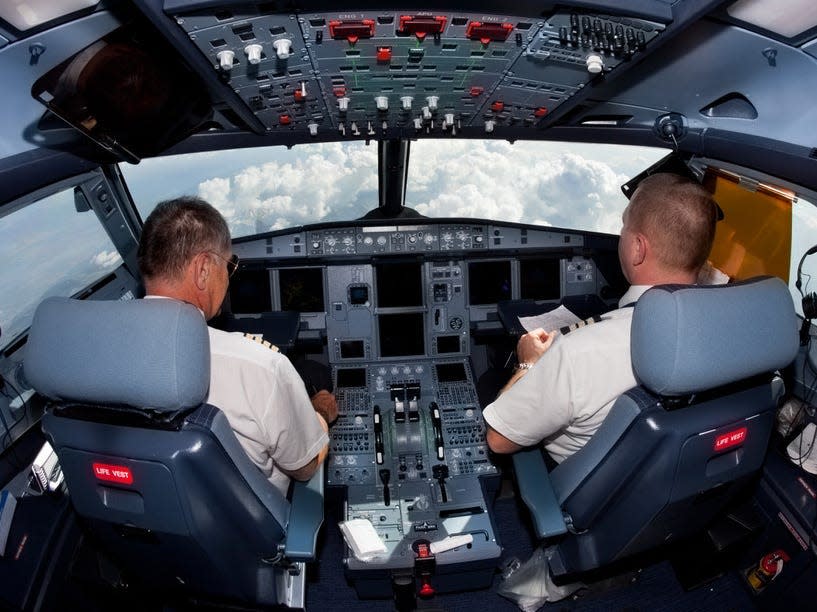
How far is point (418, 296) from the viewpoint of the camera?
4.00 meters

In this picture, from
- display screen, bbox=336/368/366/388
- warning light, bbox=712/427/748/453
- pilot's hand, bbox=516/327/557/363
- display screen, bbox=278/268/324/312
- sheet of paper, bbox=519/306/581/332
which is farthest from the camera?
display screen, bbox=278/268/324/312

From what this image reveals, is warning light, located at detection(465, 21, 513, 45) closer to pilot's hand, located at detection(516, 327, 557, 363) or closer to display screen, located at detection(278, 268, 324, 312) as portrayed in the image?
pilot's hand, located at detection(516, 327, 557, 363)

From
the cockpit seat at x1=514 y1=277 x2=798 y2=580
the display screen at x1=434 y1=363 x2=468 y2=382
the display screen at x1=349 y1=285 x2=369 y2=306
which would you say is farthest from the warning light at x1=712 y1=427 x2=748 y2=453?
the display screen at x1=349 y1=285 x2=369 y2=306

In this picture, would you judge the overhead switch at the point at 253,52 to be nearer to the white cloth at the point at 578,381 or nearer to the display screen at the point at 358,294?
the white cloth at the point at 578,381

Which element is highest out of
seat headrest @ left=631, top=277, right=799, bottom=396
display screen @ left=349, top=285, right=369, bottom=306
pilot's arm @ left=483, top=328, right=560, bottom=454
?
seat headrest @ left=631, top=277, right=799, bottom=396

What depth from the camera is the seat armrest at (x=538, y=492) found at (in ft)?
5.73

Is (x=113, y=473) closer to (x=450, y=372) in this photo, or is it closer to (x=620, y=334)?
(x=620, y=334)

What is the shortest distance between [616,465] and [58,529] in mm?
1998

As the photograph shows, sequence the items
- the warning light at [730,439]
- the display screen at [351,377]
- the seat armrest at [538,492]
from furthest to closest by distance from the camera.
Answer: the display screen at [351,377] < the seat armrest at [538,492] < the warning light at [730,439]

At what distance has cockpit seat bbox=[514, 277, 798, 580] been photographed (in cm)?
132

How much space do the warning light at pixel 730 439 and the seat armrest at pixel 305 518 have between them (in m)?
1.22

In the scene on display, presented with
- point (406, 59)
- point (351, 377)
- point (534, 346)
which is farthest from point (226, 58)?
point (351, 377)

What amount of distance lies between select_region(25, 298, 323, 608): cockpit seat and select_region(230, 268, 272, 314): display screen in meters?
2.38

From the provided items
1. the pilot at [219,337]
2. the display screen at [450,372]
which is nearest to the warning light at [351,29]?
the pilot at [219,337]
